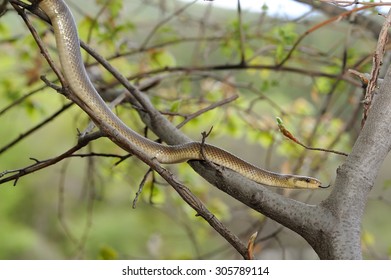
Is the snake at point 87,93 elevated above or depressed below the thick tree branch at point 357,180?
above

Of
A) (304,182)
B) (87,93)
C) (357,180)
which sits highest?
(87,93)

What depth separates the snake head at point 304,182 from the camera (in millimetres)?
1236

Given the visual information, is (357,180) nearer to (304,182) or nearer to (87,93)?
(304,182)

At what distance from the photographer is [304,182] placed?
49.6 inches

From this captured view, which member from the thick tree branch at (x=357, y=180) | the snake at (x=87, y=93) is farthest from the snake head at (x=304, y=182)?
the thick tree branch at (x=357, y=180)

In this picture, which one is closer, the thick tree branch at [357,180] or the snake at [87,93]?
the thick tree branch at [357,180]

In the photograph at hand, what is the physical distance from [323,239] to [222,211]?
67.8 inches

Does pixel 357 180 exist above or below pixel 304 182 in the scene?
below

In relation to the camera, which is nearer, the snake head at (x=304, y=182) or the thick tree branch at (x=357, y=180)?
the thick tree branch at (x=357, y=180)

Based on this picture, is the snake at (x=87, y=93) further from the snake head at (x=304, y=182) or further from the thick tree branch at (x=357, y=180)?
the thick tree branch at (x=357, y=180)

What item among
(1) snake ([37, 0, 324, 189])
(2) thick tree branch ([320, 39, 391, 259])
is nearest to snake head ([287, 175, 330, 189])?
(1) snake ([37, 0, 324, 189])

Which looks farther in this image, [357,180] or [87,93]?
[87,93]

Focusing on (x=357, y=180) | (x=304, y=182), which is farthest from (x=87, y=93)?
(x=357, y=180)

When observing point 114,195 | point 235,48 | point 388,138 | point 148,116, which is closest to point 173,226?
point 114,195
